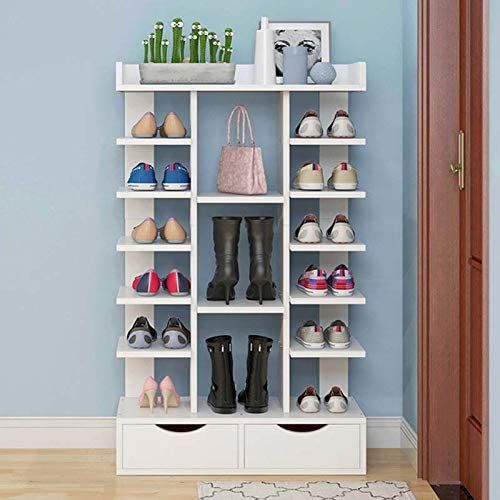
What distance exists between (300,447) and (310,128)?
45.8 inches

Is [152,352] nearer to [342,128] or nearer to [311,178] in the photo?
[311,178]

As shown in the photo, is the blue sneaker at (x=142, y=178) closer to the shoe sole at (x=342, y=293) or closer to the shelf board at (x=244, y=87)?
the shelf board at (x=244, y=87)

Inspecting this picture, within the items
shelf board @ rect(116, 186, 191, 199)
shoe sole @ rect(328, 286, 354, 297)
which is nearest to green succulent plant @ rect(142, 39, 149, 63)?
shelf board @ rect(116, 186, 191, 199)

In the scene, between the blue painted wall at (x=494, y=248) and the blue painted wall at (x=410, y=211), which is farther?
the blue painted wall at (x=410, y=211)

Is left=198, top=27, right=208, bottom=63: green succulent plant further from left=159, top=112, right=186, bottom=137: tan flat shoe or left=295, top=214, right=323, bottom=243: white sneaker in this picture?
left=295, top=214, right=323, bottom=243: white sneaker

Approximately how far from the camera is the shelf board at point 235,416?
13.2ft

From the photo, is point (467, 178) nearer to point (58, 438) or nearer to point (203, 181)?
point (203, 181)

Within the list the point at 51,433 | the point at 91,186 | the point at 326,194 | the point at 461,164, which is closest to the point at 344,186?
the point at 326,194

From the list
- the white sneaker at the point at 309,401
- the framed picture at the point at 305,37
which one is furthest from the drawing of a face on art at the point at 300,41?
the white sneaker at the point at 309,401

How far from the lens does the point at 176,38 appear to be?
13.2ft

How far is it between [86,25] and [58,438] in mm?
1621

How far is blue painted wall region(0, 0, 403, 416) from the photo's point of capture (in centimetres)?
428

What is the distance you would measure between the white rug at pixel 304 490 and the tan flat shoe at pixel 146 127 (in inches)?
50.4

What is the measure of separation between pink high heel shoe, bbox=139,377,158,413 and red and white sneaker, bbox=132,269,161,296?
0.34m
